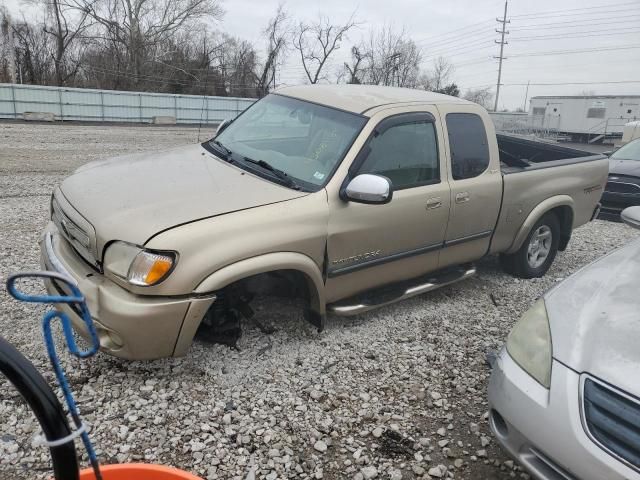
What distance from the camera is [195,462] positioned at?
263 cm

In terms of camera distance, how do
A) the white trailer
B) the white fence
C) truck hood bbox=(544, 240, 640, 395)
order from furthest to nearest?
the white trailer → the white fence → truck hood bbox=(544, 240, 640, 395)

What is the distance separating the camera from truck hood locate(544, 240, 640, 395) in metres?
2.18

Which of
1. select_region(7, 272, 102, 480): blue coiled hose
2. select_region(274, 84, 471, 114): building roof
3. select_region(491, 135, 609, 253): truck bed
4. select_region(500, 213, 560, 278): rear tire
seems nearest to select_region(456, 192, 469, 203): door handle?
select_region(491, 135, 609, 253): truck bed

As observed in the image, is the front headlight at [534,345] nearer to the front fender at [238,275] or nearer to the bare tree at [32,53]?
the front fender at [238,275]

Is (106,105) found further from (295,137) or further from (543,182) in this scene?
(543,182)

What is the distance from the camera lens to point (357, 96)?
4.26m

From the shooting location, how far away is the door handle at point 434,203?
4035mm

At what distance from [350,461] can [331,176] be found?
182 cm

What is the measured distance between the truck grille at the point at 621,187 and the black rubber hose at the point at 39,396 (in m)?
9.28

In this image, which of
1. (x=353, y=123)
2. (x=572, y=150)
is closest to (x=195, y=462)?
(x=353, y=123)

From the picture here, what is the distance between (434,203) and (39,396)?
10.6ft

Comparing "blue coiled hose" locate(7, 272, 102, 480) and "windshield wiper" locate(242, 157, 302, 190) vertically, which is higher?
"windshield wiper" locate(242, 157, 302, 190)

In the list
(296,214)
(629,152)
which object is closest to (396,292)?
(296,214)

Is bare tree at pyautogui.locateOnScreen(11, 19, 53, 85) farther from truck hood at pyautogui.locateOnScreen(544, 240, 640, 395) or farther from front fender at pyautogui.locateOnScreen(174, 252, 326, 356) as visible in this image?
truck hood at pyautogui.locateOnScreen(544, 240, 640, 395)
